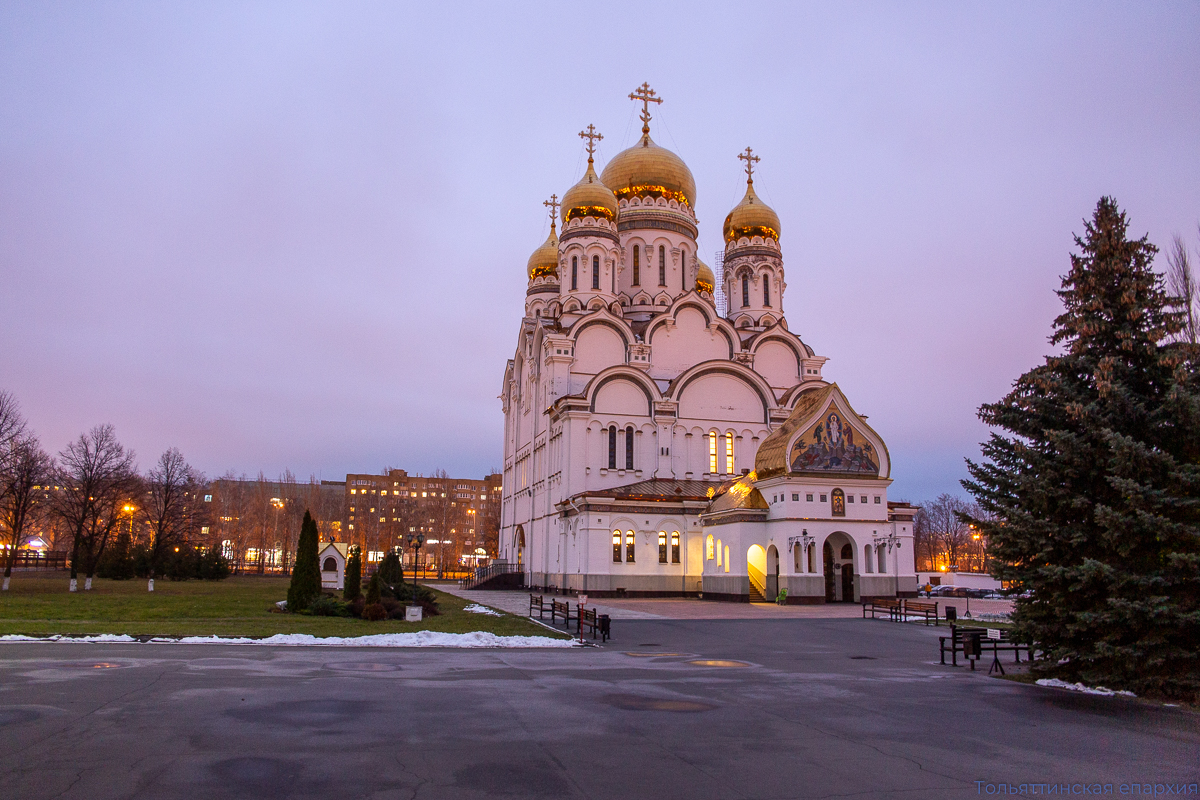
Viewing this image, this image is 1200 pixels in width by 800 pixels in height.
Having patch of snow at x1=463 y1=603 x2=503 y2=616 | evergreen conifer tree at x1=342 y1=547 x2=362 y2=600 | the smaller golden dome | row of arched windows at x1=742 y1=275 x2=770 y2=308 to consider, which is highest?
the smaller golden dome

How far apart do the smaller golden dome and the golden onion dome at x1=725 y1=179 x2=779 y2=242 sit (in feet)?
19.3

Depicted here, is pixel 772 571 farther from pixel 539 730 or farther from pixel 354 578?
pixel 539 730

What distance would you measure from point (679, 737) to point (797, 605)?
2531 cm

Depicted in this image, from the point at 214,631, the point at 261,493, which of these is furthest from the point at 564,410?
the point at 261,493

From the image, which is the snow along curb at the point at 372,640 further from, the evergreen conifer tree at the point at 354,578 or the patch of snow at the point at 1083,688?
the evergreen conifer tree at the point at 354,578

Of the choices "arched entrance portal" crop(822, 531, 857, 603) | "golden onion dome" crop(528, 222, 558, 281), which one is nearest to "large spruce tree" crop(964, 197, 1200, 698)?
"arched entrance portal" crop(822, 531, 857, 603)

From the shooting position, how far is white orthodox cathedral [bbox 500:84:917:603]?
1351 inches

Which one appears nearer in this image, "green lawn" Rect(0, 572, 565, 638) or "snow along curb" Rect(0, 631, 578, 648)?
"snow along curb" Rect(0, 631, 578, 648)

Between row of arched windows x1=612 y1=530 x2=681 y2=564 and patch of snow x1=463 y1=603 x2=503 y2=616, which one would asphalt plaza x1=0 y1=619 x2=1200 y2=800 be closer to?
patch of snow x1=463 y1=603 x2=503 y2=616

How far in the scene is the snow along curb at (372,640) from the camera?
1559 cm

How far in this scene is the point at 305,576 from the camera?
23.9 meters

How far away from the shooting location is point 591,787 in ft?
21.6

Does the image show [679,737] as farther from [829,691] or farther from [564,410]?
[564,410]

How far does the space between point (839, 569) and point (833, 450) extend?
16.7 feet
